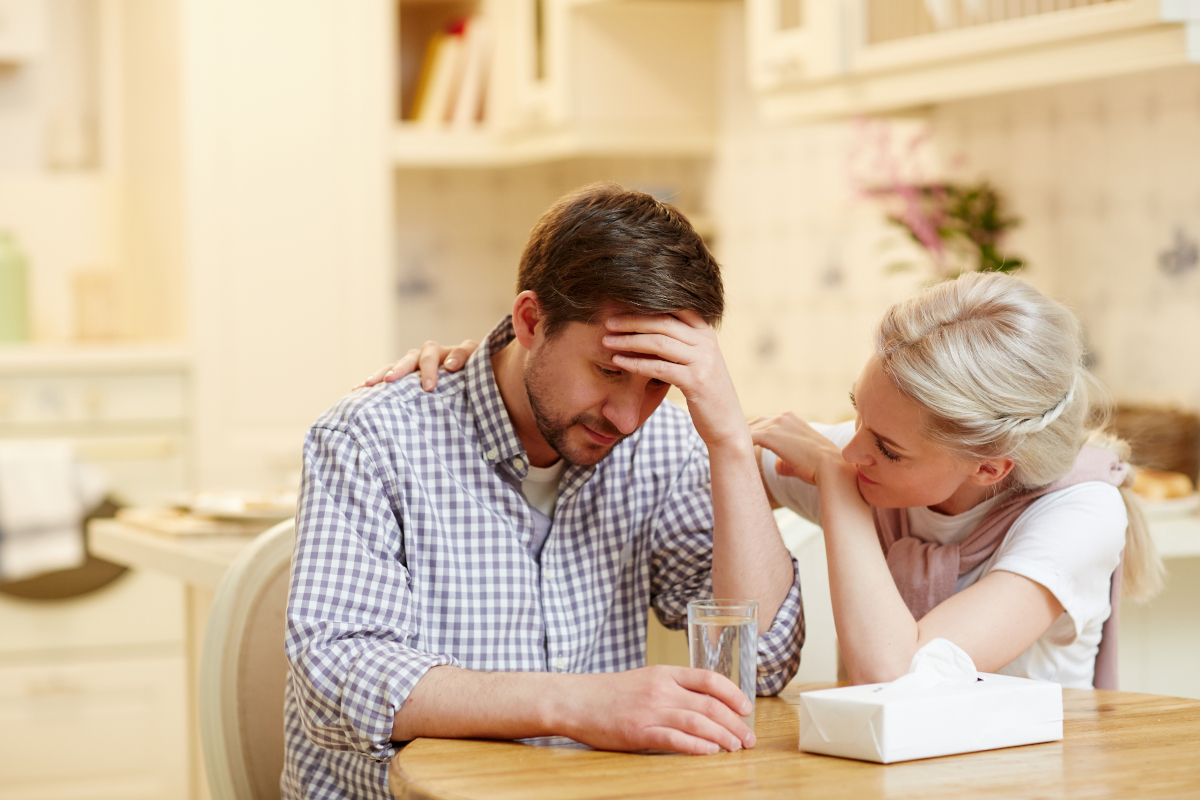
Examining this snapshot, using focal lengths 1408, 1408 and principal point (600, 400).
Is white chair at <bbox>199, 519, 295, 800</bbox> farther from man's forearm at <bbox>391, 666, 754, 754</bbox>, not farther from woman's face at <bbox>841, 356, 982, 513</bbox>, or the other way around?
woman's face at <bbox>841, 356, 982, 513</bbox>

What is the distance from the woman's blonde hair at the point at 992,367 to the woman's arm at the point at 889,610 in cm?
13

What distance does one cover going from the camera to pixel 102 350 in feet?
11.6

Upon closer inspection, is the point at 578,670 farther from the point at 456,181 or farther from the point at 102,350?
the point at 456,181

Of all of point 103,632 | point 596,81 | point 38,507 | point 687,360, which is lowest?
point 103,632

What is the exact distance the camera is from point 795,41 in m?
2.71

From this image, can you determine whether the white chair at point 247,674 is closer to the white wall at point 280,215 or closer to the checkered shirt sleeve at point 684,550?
the checkered shirt sleeve at point 684,550

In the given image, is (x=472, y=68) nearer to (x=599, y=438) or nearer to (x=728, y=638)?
(x=599, y=438)

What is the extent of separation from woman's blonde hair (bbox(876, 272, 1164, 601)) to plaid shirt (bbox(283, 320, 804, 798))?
25cm

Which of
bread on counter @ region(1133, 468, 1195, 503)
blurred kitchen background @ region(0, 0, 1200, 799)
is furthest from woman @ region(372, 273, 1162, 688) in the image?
blurred kitchen background @ region(0, 0, 1200, 799)

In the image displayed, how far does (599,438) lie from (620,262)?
0.19m

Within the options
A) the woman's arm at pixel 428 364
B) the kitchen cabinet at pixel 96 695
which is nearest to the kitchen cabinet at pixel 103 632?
the kitchen cabinet at pixel 96 695

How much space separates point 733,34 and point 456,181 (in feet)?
3.61

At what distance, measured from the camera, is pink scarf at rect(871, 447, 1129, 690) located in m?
1.49

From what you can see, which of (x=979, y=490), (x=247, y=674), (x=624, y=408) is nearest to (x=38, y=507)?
(x=247, y=674)
